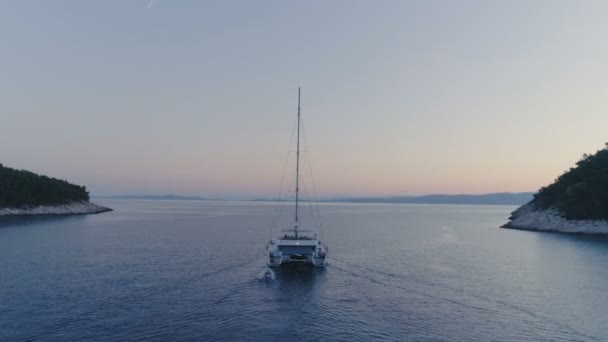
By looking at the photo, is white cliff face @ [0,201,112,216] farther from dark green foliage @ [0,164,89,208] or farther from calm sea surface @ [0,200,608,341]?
calm sea surface @ [0,200,608,341]

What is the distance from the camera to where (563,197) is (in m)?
116

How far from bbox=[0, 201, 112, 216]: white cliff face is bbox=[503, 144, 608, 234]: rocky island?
189 metres

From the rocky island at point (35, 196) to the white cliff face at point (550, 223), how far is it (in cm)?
19159

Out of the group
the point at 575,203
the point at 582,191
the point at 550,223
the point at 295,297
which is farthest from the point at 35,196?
the point at 582,191

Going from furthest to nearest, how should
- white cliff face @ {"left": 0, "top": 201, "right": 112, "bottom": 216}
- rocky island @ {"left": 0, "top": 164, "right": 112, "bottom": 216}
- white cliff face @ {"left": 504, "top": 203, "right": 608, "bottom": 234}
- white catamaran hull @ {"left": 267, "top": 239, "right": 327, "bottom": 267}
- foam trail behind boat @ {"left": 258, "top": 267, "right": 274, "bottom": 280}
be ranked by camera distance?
rocky island @ {"left": 0, "top": 164, "right": 112, "bottom": 216} → white cliff face @ {"left": 0, "top": 201, "right": 112, "bottom": 216} → white cliff face @ {"left": 504, "top": 203, "right": 608, "bottom": 234} → white catamaran hull @ {"left": 267, "top": 239, "right": 327, "bottom": 267} → foam trail behind boat @ {"left": 258, "top": 267, "right": 274, "bottom": 280}

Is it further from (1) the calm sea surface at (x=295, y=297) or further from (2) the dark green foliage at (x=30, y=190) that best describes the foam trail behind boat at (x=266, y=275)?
(2) the dark green foliage at (x=30, y=190)

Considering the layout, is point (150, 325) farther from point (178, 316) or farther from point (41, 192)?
point (41, 192)

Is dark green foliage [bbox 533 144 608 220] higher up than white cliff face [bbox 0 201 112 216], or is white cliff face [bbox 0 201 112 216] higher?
dark green foliage [bbox 533 144 608 220]

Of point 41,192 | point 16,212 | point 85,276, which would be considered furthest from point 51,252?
point 41,192

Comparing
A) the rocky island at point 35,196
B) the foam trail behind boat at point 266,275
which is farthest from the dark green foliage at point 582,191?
the rocky island at point 35,196

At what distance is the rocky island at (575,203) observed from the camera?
10319cm

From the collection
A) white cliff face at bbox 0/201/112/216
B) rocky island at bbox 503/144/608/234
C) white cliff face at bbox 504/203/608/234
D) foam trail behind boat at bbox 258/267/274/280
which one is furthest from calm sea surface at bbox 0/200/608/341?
white cliff face at bbox 0/201/112/216

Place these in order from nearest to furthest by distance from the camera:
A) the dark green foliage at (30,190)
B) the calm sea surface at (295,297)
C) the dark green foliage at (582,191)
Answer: the calm sea surface at (295,297) < the dark green foliage at (582,191) < the dark green foliage at (30,190)

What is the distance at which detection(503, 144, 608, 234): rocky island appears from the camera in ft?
339
